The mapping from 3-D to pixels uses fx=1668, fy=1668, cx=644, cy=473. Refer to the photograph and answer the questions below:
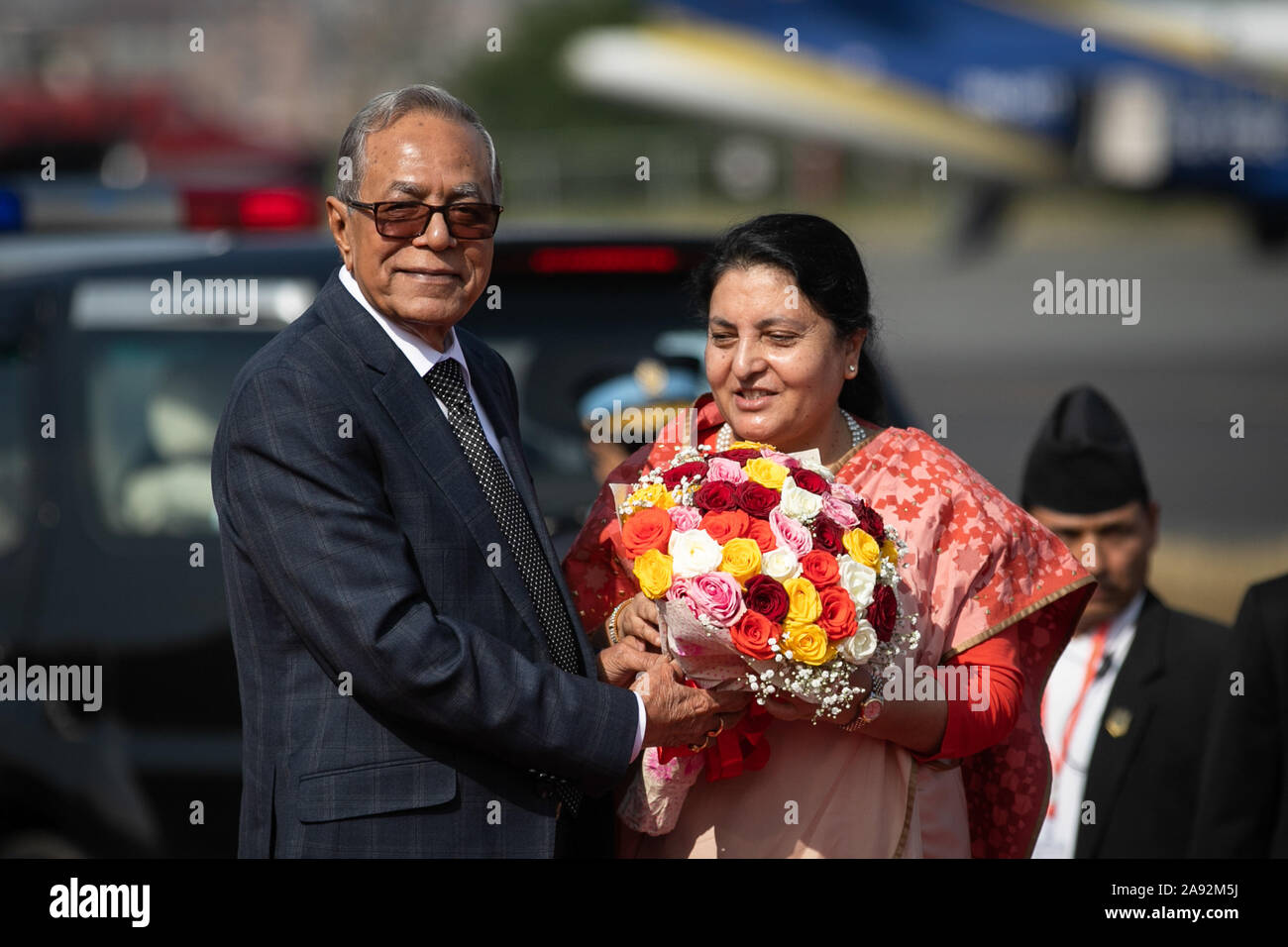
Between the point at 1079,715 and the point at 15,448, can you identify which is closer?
the point at 1079,715

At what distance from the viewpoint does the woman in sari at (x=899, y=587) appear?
2.95 m

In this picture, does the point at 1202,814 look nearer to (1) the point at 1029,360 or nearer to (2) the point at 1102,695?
(2) the point at 1102,695

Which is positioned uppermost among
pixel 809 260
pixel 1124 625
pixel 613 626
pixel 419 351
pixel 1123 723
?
pixel 809 260

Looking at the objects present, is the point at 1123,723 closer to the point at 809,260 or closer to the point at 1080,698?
the point at 1080,698

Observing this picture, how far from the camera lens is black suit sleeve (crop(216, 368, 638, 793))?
2582 millimetres

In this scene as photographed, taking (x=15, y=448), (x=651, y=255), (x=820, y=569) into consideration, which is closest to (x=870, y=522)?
(x=820, y=569)

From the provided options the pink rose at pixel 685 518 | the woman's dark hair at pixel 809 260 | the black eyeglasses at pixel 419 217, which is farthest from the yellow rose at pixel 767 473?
the black eyeglasses at pixel 419 217

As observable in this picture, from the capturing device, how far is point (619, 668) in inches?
114

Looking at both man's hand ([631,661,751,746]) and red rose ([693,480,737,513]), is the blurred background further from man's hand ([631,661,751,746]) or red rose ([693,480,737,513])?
man's hand ([631,661,751,746])

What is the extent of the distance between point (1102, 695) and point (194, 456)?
2255 millimetres

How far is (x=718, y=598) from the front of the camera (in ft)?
8.63

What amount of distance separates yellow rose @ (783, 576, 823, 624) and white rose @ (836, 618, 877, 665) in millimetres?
67

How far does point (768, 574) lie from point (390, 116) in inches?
37.8

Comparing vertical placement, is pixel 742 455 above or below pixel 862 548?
above
